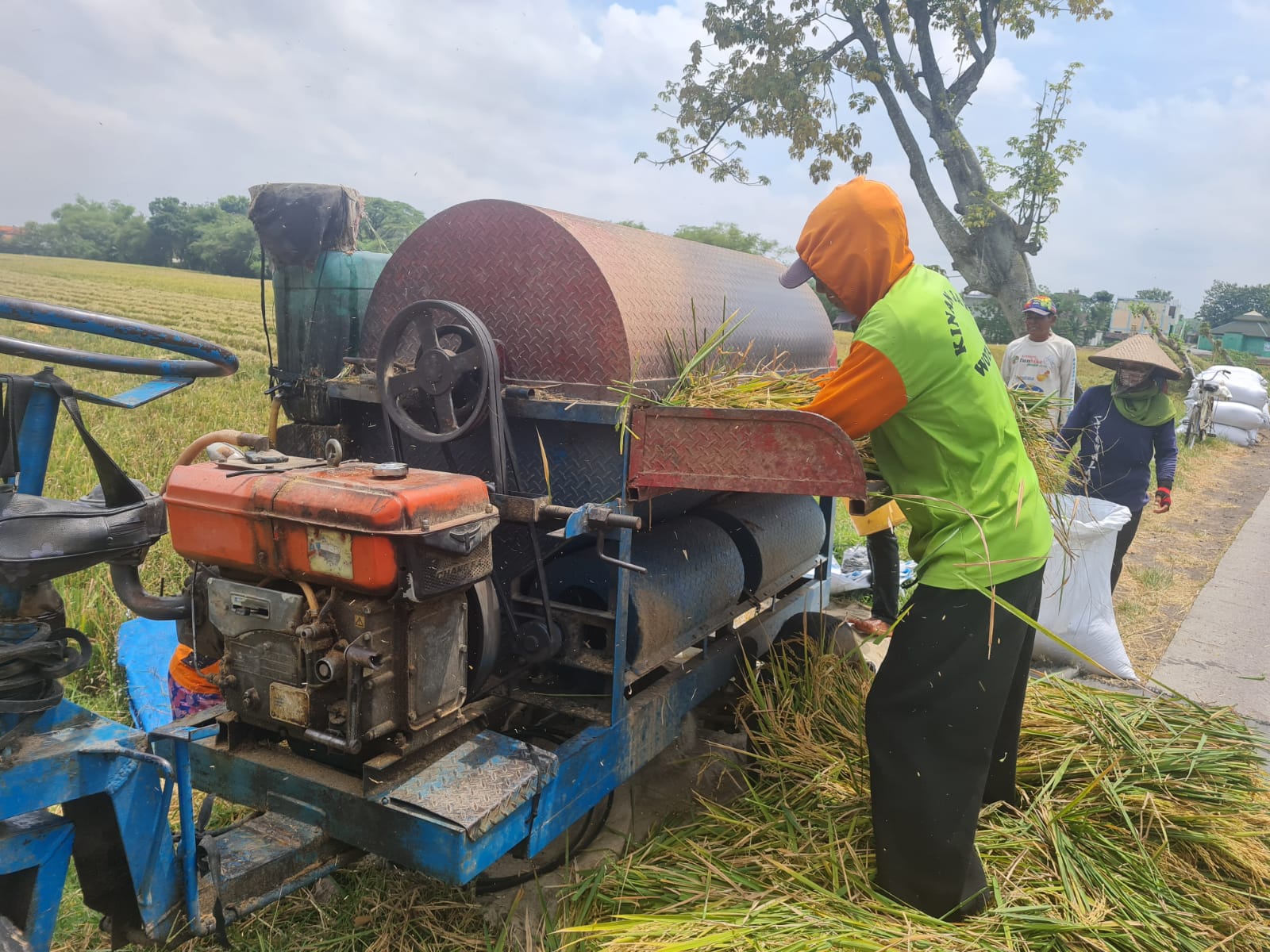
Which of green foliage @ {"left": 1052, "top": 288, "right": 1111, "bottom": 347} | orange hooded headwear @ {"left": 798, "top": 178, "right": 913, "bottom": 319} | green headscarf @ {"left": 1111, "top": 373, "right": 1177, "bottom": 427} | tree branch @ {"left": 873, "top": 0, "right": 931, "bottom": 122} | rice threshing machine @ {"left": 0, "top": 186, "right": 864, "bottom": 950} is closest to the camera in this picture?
rice threshing machine @ {"left": 0, "top": 186, "right": 864, "bottom": 950}

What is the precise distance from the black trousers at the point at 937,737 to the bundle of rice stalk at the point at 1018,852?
0.12 metres

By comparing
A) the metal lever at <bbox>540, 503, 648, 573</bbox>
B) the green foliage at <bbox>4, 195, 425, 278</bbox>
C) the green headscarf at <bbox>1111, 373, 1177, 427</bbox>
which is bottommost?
the metal lever at <bbox>540, 503, 648, 573</bbox>

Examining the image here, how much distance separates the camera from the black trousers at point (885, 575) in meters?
5.38

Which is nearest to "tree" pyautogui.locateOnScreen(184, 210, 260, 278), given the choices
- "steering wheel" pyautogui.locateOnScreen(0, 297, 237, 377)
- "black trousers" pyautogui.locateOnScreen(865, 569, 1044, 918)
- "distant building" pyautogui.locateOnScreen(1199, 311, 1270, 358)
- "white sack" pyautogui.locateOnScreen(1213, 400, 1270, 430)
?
"steering wheel" pyautogui.locateOnScreen(0, 297, 237, 377)

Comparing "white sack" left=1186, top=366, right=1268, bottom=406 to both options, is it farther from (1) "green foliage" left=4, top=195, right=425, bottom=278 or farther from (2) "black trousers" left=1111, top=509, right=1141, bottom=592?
(1) "green foliage" left=4, top=195, right=425, bottom=278

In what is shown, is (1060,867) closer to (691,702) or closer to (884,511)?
(691,702)

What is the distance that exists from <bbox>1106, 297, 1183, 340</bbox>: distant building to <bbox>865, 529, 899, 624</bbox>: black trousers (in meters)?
14.0

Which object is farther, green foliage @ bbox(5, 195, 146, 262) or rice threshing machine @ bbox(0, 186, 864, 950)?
green foliage @ bbox(5, 195, 146, 262)

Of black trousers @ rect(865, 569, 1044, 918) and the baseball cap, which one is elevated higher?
the baseball cap

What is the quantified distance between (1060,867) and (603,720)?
1532 millimetres

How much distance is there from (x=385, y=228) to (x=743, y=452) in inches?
228

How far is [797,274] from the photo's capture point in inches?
112

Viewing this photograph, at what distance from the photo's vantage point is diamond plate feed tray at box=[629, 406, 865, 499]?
245cm

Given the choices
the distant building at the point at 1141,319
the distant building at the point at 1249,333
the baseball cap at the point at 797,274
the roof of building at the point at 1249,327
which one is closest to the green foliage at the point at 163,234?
the baseball cap at the point at 797,274
